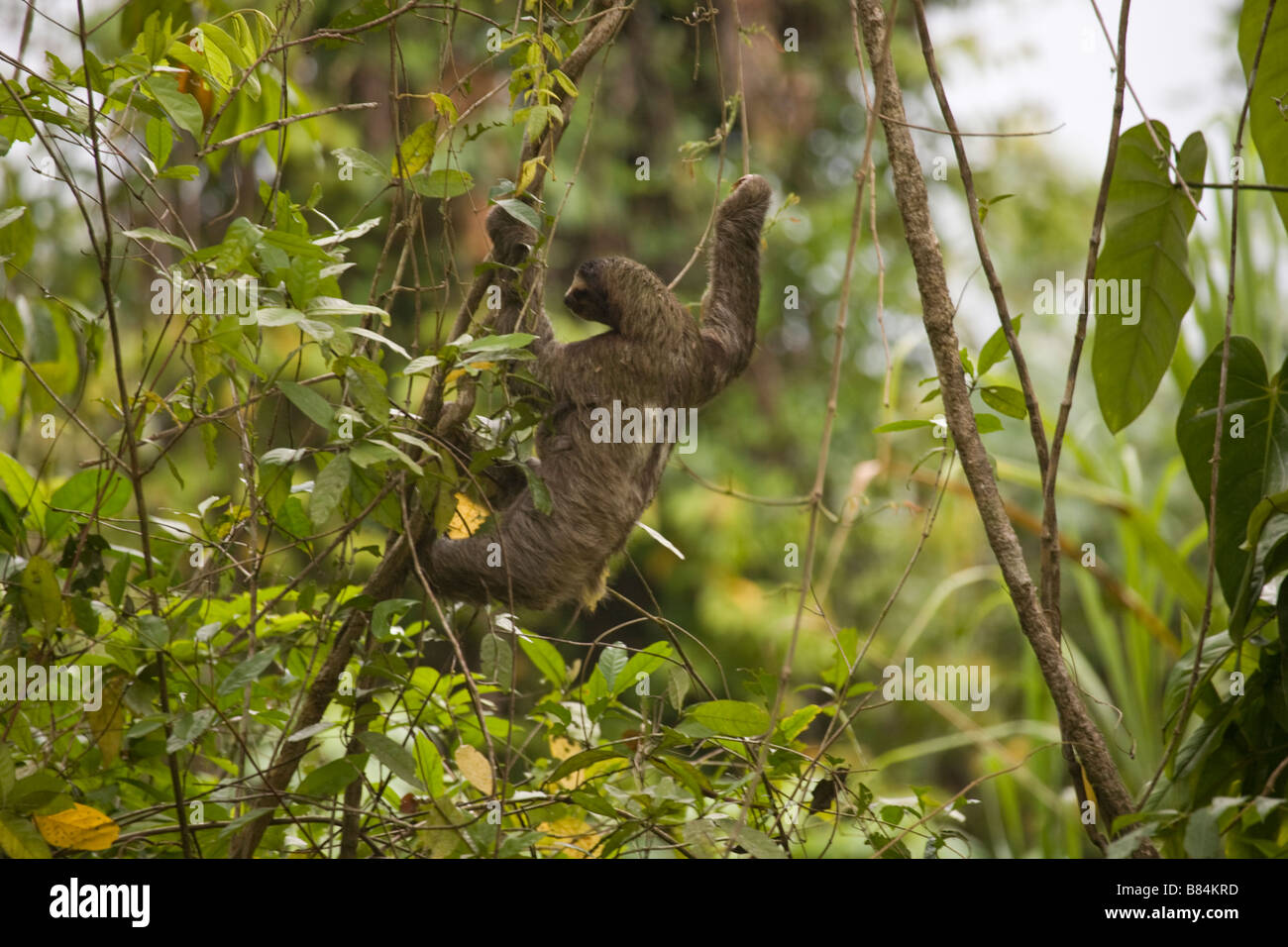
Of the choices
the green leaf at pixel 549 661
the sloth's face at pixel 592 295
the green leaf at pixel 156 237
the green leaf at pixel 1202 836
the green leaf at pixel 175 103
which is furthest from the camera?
the sloth's face at pixel 592 295

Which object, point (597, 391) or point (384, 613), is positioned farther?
point (597, 391)

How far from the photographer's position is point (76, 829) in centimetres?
194

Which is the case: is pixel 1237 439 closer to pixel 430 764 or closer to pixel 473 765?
pixel 473 765

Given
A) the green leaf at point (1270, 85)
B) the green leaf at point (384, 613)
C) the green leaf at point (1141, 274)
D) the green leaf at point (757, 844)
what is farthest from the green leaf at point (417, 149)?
the green leaf at point (1270, 85)

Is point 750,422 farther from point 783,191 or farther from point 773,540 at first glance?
point 783,191

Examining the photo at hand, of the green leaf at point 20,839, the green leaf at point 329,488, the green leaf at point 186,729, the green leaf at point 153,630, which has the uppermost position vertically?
the green leaf at point 329,488

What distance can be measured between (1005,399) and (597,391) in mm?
1275

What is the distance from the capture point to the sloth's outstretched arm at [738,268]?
11.4 ft

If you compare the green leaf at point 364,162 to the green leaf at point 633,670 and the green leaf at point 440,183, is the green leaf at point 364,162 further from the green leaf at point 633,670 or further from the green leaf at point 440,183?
the green leaf at point 633,670

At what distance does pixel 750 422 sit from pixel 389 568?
260 inches

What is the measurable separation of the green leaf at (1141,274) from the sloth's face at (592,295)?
1.47 m

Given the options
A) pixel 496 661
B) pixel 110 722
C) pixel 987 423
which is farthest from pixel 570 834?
pixel 987 423

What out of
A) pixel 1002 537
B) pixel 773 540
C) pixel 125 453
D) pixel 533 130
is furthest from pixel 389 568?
pixel 773 540

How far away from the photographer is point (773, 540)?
8586 millimetres
